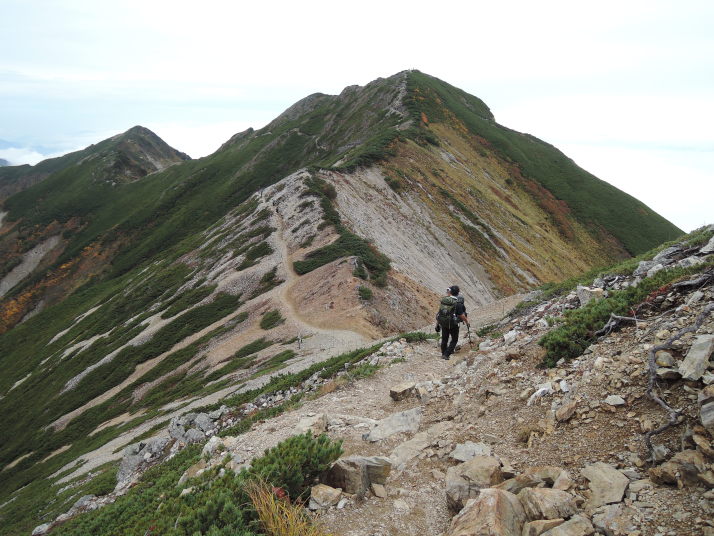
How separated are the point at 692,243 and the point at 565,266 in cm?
6196

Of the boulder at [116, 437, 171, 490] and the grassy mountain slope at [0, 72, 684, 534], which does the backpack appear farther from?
the boulder at [116, 437, 171, 490]

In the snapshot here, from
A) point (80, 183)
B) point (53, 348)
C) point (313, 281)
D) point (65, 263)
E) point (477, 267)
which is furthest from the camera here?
point (80, 183)

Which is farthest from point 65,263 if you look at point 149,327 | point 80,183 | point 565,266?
point 565,266

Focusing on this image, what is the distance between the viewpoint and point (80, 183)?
550 ft

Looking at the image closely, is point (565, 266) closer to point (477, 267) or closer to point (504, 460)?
point (477, 267)

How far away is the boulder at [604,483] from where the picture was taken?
232 inches

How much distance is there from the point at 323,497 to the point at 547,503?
13.5 ft

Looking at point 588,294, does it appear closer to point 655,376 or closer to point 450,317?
point 450,317

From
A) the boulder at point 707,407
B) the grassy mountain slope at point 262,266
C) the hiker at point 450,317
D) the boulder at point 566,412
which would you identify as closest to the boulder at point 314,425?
the boulder at point 566,412

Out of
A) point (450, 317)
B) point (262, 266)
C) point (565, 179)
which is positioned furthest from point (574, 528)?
point (565, 179)

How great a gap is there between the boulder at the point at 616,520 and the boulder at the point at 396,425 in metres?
5.38

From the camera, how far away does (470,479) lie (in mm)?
7395

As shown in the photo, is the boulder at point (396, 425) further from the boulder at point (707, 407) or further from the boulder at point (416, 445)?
the boulder at point (707, 407)

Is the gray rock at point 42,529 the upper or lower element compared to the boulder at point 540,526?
lower
